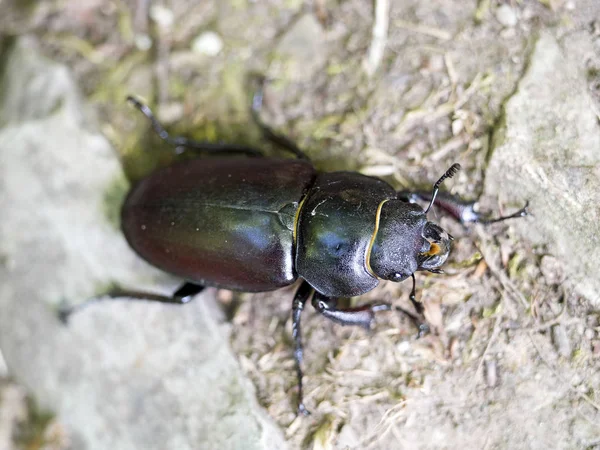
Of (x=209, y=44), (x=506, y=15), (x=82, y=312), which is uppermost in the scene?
(x=506, y=15)

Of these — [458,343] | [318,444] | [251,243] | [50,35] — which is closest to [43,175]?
[50,35]

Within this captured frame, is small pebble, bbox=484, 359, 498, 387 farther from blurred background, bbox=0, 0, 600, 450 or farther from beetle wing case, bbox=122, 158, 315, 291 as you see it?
beetle wing case, bbox=122, 158, 315, 291

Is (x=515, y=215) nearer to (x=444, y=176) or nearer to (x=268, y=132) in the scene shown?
(x=444, y=176)

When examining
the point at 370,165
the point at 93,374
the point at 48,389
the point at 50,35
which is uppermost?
the point at 50,35

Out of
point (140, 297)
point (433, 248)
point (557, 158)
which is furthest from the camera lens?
point (140, 297)

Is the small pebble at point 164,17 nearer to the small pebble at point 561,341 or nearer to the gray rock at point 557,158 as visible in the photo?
the gray rock at point 557,158

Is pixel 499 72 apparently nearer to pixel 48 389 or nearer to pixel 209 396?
pixel 209 396

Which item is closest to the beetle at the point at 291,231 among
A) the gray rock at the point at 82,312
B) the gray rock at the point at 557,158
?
the gray rock at the point at 557,158

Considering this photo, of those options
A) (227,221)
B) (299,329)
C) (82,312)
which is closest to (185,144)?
(227,221)
